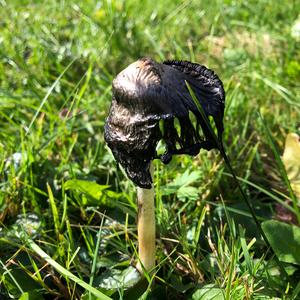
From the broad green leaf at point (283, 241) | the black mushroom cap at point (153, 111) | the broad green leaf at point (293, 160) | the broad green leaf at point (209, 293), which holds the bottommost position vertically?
the broad green leaf at point (209, 293)

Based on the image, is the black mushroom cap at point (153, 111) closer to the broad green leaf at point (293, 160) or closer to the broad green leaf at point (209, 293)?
the broad green leaf at point (209, 293)

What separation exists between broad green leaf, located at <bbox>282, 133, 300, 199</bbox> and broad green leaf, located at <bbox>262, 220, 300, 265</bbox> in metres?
0.37

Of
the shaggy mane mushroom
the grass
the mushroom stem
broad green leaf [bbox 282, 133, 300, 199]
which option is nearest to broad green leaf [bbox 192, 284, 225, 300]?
the grass

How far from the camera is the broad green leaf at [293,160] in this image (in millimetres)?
2018

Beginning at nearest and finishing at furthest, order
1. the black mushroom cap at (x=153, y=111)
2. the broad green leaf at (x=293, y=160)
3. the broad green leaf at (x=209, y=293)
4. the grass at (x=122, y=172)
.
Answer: the black mushroom cap at (x=153, y=111), the broad green leaf at (x=209, y=293), the grass at (x=122, y=172), the broad green leaf at (x=293, y=160)

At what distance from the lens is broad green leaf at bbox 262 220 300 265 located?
5.42 ft

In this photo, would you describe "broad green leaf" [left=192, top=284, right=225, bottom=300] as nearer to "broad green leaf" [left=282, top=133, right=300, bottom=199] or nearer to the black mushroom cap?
the black mushroom cap

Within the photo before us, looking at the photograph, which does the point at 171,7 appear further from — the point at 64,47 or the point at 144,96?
the point at 144,96

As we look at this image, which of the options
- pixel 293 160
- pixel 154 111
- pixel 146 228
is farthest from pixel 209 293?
pixel 293 160

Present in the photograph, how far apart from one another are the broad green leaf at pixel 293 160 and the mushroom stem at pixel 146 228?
0.73m

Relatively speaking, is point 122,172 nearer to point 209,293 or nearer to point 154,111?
point 209,293

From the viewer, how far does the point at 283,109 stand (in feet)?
8.50

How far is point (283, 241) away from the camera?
167cm

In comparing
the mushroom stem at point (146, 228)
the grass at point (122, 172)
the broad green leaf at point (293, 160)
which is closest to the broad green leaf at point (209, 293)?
the grass at point (122, 172)
